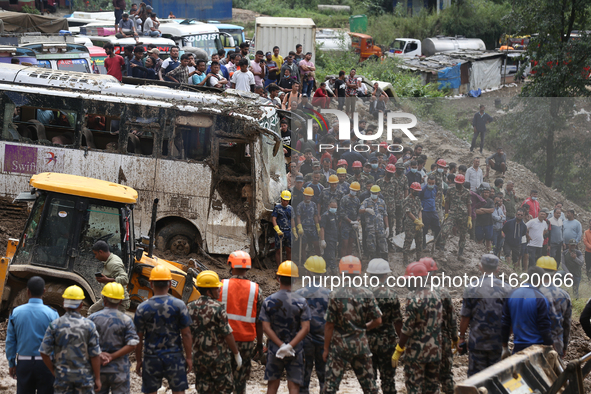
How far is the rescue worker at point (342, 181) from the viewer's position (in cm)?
779

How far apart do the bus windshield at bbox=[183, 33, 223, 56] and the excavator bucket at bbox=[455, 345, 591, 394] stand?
18.3m

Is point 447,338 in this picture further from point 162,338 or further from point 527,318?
point 162,338

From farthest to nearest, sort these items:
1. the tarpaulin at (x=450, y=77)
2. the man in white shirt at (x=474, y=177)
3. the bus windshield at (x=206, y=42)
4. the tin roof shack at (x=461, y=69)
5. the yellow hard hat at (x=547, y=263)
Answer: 1. the tin roof shack at (x=461, y=69)
2. the tarpaulin at (x=450, y=77)
3. the bus windshield at (x=206, y=42)
4. the man in white shirt at (x=474, y=177)
5. the yellow hard hat at (x=547, y=263)

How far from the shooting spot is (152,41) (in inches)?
780

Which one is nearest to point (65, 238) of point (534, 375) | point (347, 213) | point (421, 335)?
point (347, 213)

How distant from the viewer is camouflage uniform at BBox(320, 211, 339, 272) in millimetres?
7715

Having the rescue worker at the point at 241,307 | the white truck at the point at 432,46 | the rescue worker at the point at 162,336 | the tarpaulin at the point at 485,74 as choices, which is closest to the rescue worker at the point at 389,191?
the rescue worker at the point at 241,307

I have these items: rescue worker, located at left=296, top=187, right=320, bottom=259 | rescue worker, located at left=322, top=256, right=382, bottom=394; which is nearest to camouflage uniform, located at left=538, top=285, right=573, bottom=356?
rescue worker, located at left=322, top=256, right=382, bottom=394

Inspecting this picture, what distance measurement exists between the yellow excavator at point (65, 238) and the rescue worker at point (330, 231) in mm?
2260

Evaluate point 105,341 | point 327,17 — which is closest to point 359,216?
point 105,341

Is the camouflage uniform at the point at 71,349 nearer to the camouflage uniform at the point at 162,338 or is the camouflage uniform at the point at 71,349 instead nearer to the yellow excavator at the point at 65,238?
the camouflage uniform at the point at 162,338

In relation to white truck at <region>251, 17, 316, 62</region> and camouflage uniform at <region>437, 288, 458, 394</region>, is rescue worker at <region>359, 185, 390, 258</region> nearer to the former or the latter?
camouflage uniform at <region>437, 288, 458, 394</region>

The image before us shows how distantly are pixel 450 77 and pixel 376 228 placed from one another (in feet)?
76.6

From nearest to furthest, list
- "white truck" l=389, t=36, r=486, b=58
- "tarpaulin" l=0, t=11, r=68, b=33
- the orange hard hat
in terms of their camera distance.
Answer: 1. the orange hard hat
2. "tarpaulin" l=0, t=11, r=68, b=33
3. "white truck" l=389, t=36, r=486, b=58
